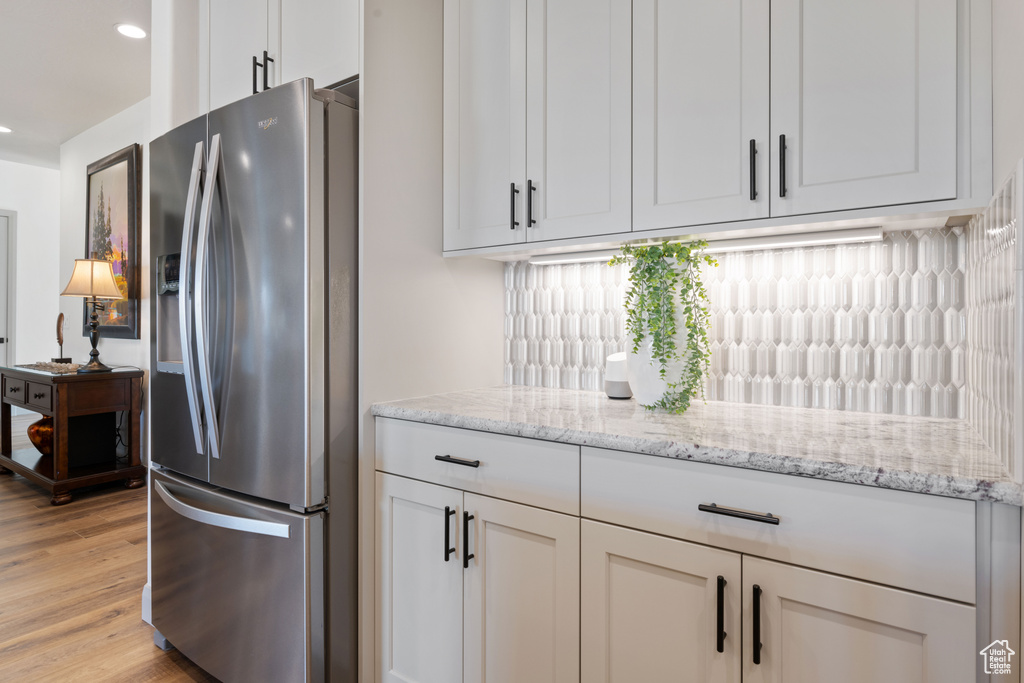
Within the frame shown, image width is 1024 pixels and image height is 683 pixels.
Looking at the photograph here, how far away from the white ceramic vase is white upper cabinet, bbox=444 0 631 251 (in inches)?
14.6

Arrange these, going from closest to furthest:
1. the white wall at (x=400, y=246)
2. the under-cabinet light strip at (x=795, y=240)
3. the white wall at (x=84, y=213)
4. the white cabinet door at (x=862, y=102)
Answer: the white cabinet door at (x=862, y=102), the under-cabinet light strip at (x=795, y=240), the white wall at (x=400, y=246), the white wall at (x=84, y=213)

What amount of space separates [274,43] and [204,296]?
36.1 inches

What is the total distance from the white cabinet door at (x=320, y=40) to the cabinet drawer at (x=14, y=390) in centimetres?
355

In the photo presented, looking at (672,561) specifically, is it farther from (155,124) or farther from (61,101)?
(61,101)

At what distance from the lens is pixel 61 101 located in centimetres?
391

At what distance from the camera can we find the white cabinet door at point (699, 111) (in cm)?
134

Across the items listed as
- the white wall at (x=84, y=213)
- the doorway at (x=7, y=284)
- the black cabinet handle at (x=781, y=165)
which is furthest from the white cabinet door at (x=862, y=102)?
the doorway at (x=7, y=284)

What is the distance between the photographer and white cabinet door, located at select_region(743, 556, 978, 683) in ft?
3.01

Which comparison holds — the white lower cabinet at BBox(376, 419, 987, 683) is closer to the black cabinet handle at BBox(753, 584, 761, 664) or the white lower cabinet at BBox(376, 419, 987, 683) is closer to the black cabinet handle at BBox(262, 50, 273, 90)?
the black cabinet handle at BBox(753, 584, 761, 664)

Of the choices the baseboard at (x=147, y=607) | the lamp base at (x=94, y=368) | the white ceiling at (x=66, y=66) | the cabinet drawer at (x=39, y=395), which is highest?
the white ceiling at (x=66, y=66)

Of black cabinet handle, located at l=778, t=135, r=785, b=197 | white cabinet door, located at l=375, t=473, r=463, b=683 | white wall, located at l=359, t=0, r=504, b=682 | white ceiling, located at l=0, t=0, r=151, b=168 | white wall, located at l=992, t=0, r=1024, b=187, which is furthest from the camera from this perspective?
white ceiling, located at l=0, t=0, r=151, b=168

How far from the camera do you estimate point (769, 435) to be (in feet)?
4.04

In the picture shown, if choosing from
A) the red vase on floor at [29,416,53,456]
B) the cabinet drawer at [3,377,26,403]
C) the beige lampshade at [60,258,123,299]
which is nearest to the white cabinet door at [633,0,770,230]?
the beige lampshade at [60,258,123,299]

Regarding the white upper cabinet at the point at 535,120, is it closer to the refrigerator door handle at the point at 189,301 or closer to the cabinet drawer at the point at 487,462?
the cabinet drawer at the point at 487,462
